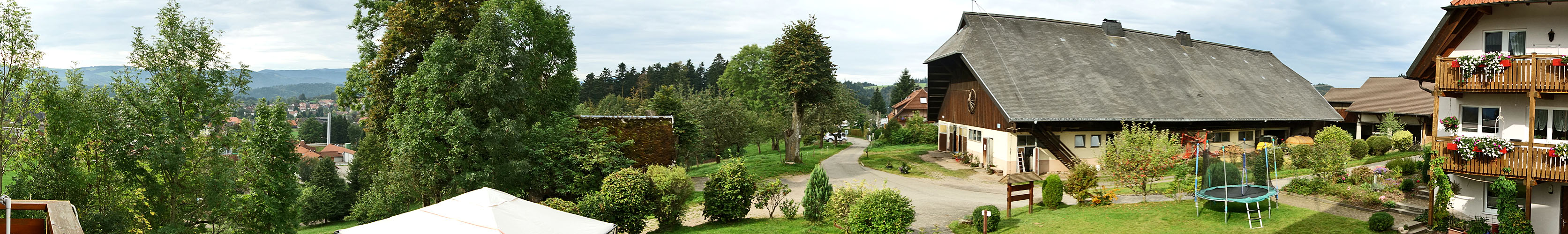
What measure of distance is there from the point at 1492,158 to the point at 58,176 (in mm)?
22766

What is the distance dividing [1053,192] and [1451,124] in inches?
279

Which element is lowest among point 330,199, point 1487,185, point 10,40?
point 330,199

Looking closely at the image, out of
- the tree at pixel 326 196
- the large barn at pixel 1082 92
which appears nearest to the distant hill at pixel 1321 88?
the large barn at pixel 1082 92

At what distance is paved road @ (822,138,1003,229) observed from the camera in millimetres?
17656

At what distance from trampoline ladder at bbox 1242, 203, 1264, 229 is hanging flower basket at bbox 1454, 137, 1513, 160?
3.11 metres

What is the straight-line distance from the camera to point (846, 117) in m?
50.8

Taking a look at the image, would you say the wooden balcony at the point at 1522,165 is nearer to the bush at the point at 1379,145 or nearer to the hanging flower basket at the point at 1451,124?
the hanging flower basket at the point at 1451,124

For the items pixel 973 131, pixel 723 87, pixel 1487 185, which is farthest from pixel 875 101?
pixel 1487 185

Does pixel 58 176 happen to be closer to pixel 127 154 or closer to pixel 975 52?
pixel 127 154

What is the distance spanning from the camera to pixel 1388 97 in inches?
1454

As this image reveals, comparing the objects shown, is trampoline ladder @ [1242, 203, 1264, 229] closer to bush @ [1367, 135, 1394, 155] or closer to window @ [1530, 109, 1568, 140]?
window @ [1530, 109, 1568, 140]

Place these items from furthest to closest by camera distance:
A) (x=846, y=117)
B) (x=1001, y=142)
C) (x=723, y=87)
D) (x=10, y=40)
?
(x=723, y=87) → (x=846, y=117) → (x=1001, y=142) → (x=10, y=40)

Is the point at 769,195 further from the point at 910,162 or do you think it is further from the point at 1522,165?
the point at 910,162

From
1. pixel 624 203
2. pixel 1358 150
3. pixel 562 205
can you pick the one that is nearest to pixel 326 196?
pixel 562 205
